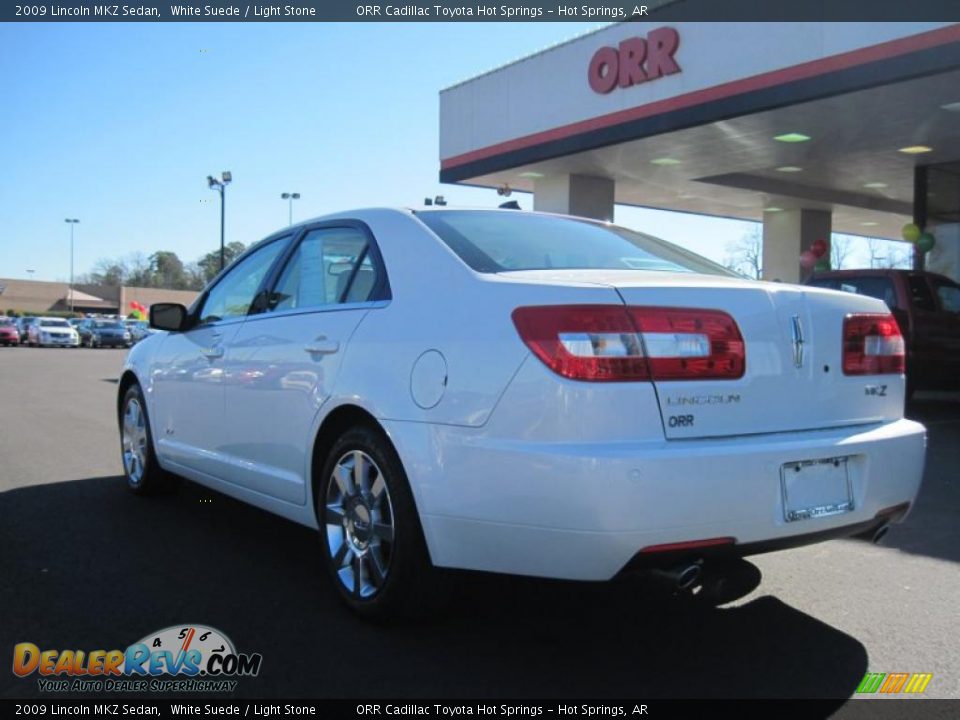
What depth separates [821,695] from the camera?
2869mm

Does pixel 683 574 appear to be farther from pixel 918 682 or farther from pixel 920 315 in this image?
pixel 920 315

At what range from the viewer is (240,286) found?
197 inches

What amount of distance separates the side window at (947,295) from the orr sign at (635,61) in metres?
5.98

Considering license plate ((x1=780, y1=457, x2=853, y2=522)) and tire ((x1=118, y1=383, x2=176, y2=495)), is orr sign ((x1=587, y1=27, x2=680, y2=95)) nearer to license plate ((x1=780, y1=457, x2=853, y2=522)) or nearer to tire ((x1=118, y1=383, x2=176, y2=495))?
tire ((x1=118, y1=383, x2=176, y2=495))

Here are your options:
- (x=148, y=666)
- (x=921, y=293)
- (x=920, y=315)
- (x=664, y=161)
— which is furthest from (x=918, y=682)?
(x=664, y=161)

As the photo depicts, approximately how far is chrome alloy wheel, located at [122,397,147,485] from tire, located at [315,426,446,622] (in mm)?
2528

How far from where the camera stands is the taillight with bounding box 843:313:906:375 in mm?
3312

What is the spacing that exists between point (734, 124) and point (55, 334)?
37.8 m

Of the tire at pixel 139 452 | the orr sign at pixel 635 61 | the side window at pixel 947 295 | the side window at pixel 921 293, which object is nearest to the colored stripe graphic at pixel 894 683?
the tire at pixel 139 452

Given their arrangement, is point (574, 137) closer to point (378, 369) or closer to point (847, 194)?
point (847, 194)

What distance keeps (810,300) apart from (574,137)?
568 inches

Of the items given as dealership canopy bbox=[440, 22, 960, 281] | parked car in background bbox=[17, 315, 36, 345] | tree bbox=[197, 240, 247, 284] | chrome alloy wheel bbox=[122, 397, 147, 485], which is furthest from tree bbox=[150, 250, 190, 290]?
chrome alloy wheel bbox=[122, 397, 147, 485]

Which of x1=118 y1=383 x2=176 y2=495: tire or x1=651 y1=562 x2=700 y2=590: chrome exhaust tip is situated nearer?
x1=651 y1=562 x2=700 y2=590: chrome exhaust tip

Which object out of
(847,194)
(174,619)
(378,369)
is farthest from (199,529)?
(847,194)
